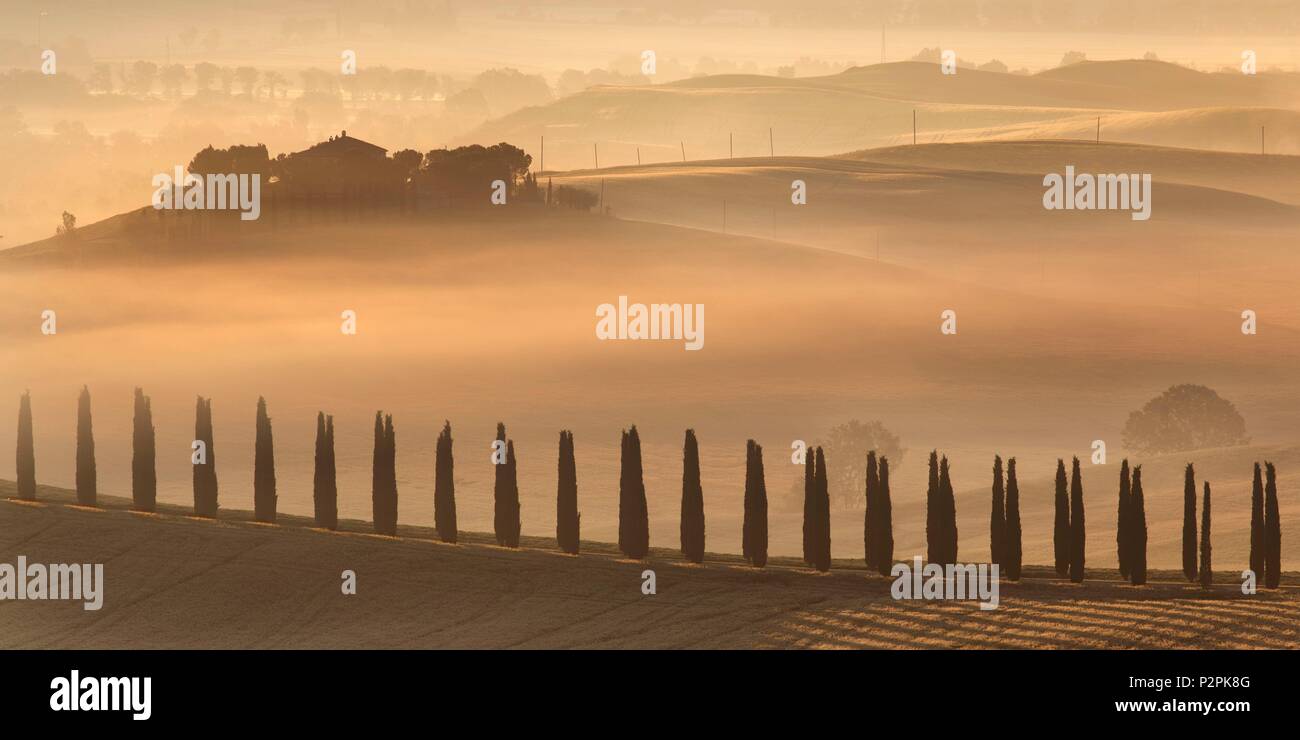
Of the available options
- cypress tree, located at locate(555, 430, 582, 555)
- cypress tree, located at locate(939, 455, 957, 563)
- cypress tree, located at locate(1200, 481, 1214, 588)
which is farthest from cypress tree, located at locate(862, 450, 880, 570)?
cypress tree, located at locate(1200, 481, 1214, 588)

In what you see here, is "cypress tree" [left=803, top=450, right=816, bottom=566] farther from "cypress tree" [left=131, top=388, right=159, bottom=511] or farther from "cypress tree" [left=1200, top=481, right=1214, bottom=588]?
"cypress tree" [left=131, top=388, right=159, bottom=511]

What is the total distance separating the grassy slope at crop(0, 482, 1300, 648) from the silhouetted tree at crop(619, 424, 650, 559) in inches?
33.8

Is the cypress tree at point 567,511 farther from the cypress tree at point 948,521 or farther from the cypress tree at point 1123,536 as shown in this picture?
the cypress tree at point 1123,536

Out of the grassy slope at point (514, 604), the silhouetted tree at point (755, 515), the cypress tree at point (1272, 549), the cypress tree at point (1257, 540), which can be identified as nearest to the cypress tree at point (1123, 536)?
the grassy slope at point (514, 604)

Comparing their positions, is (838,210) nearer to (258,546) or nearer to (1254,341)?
(1254,341)

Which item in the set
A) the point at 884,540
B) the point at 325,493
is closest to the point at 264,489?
→ the point at 325,493

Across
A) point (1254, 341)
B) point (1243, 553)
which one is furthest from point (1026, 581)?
point (1254, 341)

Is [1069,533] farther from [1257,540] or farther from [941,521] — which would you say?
[1257,540]

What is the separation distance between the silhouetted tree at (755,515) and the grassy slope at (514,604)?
0.60 m

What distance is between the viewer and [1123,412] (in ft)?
334

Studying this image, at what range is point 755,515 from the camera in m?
52.3

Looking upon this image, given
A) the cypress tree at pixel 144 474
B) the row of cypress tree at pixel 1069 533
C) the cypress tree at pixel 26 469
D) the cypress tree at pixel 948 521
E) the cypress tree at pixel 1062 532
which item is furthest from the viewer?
the cypress tree at pixel 26 469

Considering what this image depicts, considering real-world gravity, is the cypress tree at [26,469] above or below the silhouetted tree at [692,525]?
above

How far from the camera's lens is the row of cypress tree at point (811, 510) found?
1966 inches
